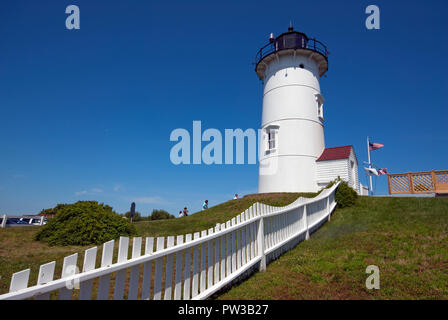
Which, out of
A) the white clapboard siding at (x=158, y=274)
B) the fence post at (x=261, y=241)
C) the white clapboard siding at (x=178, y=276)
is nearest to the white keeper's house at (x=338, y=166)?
the fence post at (x=261, y=241)

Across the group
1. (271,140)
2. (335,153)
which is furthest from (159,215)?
(335,153)

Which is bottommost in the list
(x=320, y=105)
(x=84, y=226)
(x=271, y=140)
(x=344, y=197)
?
(x=84, y=226)

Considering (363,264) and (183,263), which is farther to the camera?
(363,264)

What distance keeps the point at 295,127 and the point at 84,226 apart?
17.2 metres

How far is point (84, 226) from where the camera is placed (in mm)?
8680

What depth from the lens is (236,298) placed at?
3.94 metres

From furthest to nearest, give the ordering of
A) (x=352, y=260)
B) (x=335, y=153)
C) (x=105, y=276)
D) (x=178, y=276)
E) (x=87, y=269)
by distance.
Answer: (x=335, y=153)
(x=352, y=260)
(x=178, y=276)
(x=105, y=276)
(x=87, y=269)

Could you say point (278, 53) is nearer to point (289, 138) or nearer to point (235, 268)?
point (289, 138)

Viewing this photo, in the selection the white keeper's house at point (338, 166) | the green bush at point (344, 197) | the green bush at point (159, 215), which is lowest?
the green bush at point (159, 215)

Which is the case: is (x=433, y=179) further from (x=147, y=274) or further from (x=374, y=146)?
(x=147, y=274)

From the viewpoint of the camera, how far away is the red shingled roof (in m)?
19.7

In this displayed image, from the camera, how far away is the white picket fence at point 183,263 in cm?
201

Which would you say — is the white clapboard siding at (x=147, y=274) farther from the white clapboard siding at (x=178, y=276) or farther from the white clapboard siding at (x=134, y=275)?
the white clapboard siding at (x=178, y=276)
